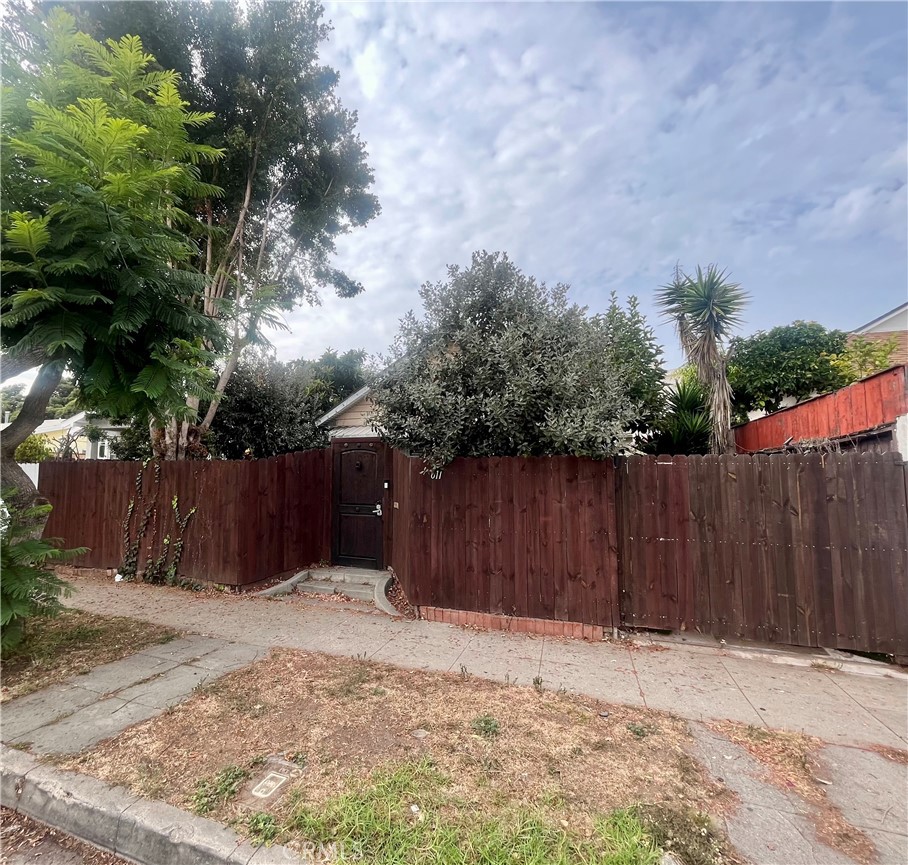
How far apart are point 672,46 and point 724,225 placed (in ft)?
8.62

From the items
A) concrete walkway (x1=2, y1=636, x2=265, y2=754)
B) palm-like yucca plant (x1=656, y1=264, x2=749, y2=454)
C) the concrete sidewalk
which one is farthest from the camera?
palm-like yucca plant (x1=656, y1=264, x2=749, y2=454)

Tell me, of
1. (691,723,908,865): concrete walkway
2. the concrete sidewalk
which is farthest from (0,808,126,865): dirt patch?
(691,723,908,865): concrete walkway

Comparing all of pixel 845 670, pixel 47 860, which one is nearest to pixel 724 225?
pixel 845 670

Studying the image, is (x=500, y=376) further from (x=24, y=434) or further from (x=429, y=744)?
(x=24, y=434)

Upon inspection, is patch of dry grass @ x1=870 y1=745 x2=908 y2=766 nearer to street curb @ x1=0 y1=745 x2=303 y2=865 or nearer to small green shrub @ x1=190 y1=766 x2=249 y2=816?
street curb @ x1=0 y1=745 x2=303 y2=865

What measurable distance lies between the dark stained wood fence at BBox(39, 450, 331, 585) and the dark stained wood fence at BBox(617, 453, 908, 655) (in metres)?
5.30

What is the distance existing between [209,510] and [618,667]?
20.1 ft

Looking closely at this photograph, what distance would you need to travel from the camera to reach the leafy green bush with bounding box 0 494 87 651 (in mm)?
3593

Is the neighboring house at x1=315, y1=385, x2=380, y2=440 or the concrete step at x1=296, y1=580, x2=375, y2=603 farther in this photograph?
the neighboring house at x1=315, y1=385, x2=380, y2=440

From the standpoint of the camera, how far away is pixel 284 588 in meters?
6.62

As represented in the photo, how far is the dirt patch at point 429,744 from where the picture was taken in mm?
2344

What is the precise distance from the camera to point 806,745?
9.43 feet

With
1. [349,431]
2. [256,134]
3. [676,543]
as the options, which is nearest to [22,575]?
[676,543]

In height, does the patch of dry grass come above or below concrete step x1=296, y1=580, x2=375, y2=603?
below
